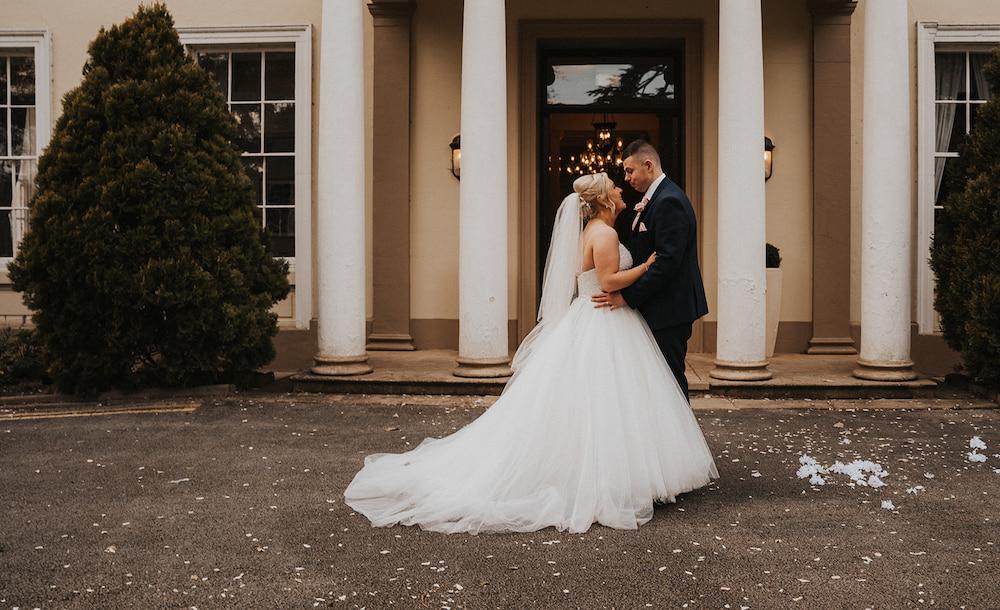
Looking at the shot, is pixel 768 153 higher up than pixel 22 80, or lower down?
lower down

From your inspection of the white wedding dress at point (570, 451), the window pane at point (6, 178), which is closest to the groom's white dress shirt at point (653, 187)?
the white wedding dress at point (570, 451)

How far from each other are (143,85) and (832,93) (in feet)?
26.0

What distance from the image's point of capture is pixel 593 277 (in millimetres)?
5703

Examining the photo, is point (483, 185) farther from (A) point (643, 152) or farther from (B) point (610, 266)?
(B) point (610, 266)

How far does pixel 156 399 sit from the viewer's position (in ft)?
29.8

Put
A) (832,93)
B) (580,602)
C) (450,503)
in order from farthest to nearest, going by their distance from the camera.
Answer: (832,93) < (450,503) < (580,602)

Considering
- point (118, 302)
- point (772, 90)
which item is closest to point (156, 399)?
point (118, 302)

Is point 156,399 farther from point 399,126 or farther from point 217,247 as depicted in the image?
point 399,126

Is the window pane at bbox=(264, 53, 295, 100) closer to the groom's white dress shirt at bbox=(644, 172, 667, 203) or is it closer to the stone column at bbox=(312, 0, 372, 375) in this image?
the stone column at bbox=(312, 0, 372, 375)

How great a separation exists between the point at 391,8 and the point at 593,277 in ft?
23.0

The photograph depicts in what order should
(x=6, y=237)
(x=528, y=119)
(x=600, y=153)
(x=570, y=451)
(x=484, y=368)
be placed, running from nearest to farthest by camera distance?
1. (x=570, y=451)
2. (x=484, y=368)
3. (x=528, y=119)
4. (x=6, y=237)
5. (x=600, y=153)

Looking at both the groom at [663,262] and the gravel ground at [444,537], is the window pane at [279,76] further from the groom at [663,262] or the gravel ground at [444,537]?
the groom at [663,262]

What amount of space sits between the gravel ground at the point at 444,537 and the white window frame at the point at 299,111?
14.2ft

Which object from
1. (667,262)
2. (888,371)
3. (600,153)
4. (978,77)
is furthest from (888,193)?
(600,153)
